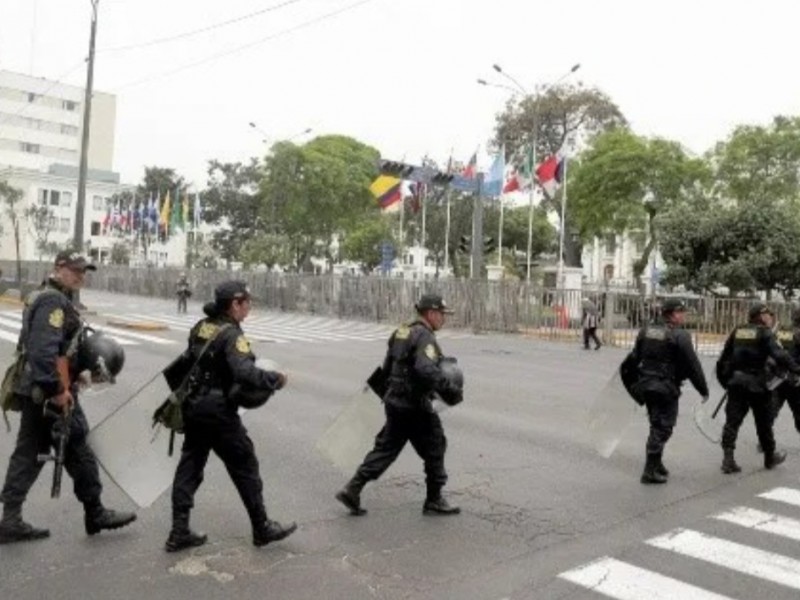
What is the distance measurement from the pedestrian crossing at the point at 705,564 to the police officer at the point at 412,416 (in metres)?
1.29

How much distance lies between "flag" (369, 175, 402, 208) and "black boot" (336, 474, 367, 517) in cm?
2542

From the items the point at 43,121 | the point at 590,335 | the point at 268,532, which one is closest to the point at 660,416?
the point at 268,532

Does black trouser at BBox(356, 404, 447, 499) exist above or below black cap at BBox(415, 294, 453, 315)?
below

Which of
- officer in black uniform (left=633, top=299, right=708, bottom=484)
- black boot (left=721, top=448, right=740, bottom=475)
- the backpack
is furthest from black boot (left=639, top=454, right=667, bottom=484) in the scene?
the backpack

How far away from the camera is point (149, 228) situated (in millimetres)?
59594

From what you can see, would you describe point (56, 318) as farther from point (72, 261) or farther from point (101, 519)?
point (101, 519)

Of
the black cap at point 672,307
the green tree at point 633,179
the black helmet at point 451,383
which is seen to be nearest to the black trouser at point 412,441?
the black helmet at point 451,383

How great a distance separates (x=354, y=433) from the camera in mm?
6609

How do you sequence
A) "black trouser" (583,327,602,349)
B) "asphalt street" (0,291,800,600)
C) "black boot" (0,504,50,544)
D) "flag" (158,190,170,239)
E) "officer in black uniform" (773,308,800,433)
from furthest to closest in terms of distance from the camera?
"flag" (158,190,170,239), "black trouser" (583,327,602,349), "officer in black uniform" (773,308,800,433), "black boot" (0,504,50,544), "asphalt street" (0,291,800,600)

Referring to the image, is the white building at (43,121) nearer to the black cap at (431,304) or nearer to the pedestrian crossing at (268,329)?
the pedestrian crossing at (268,329)

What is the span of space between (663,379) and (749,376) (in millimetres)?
972

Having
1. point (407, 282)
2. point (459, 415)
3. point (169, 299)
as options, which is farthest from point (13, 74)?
point (459, 415)

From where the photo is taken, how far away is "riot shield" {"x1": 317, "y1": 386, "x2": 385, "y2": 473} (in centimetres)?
655

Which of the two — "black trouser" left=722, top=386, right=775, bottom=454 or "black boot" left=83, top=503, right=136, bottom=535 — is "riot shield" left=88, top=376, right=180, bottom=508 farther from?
"black trouser" left=722, top=386, right=775, bottom=454
